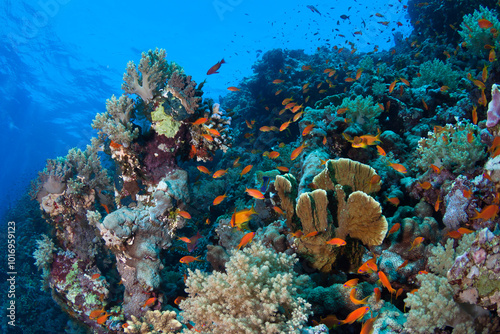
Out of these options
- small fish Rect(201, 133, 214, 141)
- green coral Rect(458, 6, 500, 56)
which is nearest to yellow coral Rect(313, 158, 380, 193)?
small fish Rect(201, 133, 214, 141)

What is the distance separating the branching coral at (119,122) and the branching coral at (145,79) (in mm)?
285

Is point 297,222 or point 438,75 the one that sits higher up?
point 438,75

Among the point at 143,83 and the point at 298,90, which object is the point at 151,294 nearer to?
the point at 143,83

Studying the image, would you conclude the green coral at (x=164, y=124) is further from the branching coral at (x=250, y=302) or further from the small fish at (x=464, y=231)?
the small fish at (x=464, y=231)

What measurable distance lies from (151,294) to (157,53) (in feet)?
17.3

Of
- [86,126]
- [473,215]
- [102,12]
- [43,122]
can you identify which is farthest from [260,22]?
[473,215]

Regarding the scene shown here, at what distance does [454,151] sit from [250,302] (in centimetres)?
427

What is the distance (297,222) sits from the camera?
3818 millimetres

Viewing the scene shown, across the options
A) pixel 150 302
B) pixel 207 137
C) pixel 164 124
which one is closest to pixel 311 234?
pixel 207 137

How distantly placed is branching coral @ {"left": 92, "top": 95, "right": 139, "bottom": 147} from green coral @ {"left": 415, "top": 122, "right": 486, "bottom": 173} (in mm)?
5924

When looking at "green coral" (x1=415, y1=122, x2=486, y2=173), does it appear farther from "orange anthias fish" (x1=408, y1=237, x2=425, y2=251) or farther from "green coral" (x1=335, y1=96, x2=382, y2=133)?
"orange anthias fish" (x1=408, y1=237, x2=425, y2=251)

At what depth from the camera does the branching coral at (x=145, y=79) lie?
15.5 ft

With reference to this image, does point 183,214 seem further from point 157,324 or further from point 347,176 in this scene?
point 347,176

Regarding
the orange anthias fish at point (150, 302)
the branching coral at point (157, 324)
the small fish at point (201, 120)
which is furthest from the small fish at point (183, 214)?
the small fish at point (201, 120)
